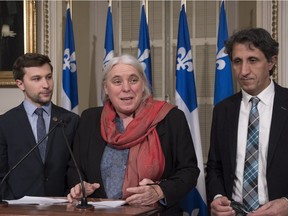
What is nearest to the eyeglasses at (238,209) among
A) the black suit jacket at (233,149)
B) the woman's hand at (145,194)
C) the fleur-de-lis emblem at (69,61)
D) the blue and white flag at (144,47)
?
the black suit jacket at (233,149)

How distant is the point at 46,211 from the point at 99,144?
662mm

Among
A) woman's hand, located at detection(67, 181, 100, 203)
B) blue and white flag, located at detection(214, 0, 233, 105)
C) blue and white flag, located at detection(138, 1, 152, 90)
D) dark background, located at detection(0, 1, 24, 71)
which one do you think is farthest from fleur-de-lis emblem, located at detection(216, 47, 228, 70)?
woman's hand, located at detection(67, 181, 100, 203)

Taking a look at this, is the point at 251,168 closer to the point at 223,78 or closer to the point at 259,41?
the point at 259,41

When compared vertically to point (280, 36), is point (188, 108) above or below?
below

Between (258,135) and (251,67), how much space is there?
330 mm

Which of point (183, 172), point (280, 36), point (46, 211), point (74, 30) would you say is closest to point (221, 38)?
point (280, 36)

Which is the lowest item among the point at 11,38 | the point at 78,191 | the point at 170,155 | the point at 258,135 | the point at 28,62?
the point at 78,191

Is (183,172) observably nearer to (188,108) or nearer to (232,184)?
(232,184)

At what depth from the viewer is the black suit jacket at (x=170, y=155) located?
2414 millimetres

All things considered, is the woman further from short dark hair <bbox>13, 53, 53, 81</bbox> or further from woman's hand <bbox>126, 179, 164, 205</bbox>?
short dark hair <bbox>13, 53, 53, 81</bbox>

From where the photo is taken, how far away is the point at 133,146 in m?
2.44

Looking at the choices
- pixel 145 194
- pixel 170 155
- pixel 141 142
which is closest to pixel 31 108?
pixel 141 142

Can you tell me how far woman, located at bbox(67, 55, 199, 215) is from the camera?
2.37m

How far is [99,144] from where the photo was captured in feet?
8.27
